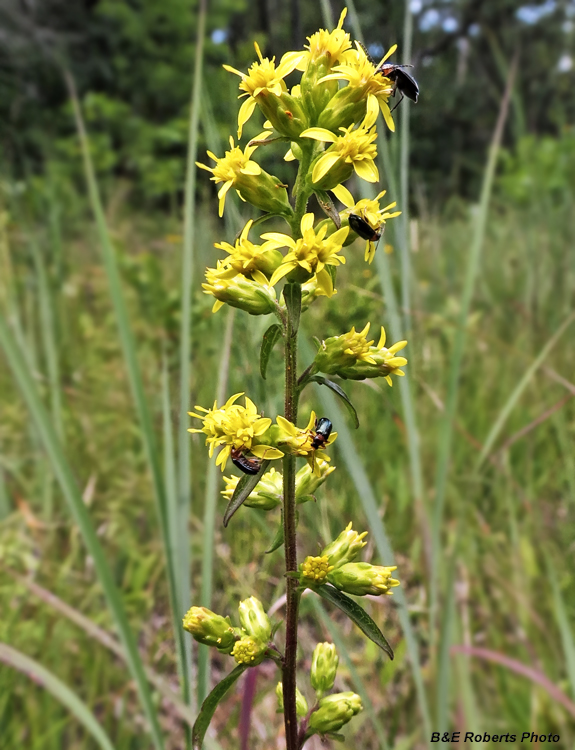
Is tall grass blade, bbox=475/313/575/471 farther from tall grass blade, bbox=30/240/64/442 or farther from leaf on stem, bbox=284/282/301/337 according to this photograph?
tall grass blade, bbox=30/240/64/442

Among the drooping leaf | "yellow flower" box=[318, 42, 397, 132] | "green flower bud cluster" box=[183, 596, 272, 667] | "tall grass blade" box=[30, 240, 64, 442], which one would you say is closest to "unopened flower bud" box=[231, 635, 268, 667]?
"green flower bud cluster" box=[183, 596, 272, 667]

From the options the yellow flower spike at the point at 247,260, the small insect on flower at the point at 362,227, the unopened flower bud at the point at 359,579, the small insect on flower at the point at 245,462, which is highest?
the small insect on flower at the point at 362,227

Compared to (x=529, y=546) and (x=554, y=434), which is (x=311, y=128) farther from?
(x=554, y=434)

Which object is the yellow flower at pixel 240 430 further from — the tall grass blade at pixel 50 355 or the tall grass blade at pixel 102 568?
the tall grass blade at pixel 50 355

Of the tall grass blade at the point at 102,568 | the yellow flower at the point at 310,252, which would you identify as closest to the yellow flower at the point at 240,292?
the yellow flower at the point at 310,252

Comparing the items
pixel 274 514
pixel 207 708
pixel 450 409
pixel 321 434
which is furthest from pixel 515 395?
pixel 207 708

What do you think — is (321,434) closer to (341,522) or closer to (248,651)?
(248,651)
